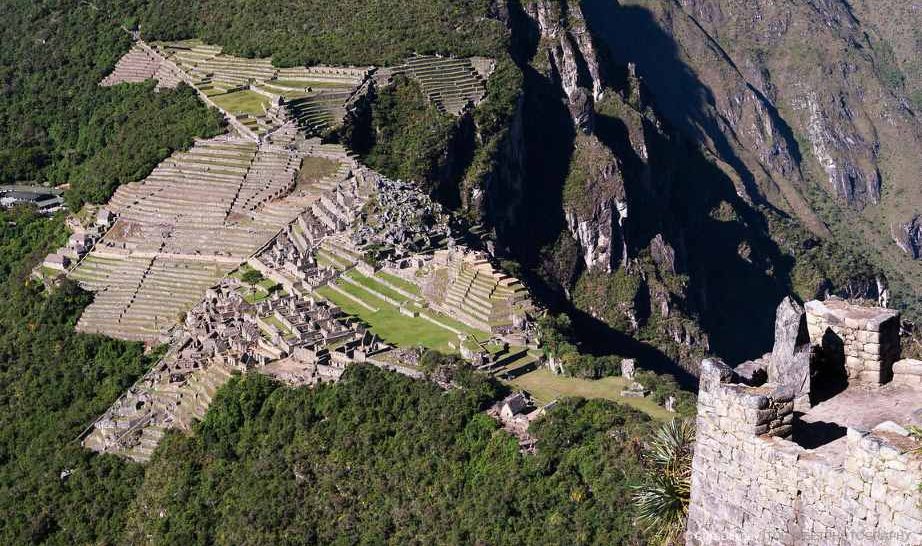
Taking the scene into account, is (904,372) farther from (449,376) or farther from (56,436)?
(56,436)

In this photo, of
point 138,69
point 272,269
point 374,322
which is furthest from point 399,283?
point 138,69

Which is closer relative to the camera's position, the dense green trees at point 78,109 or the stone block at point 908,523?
the stone block at point 908,523

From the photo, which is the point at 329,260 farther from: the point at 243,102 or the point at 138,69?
the point at 138,69

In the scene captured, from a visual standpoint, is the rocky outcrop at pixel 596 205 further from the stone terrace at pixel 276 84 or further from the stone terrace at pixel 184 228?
the stone terrace at pixel 184 228

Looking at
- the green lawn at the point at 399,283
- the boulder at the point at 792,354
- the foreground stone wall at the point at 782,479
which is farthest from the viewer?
the green lawn at the point at 399,283

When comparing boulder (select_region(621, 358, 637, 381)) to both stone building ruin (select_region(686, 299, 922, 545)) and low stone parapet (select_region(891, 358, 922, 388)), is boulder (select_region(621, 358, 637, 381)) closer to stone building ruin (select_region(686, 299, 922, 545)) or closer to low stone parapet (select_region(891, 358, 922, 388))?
stone building ruin (select_region(686, 299, 922, 545))

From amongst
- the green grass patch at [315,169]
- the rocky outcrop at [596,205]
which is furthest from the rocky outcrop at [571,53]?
the green grass patch at [315,169]
